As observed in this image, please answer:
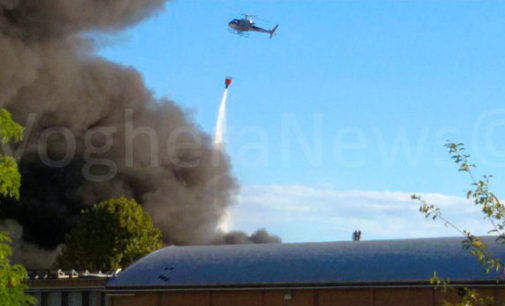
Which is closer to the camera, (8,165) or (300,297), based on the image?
(8,165)

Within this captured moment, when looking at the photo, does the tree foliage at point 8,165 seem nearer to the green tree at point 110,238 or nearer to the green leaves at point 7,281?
the green leaves at point 7,281

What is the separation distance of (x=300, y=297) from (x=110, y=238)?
2825 centimetres

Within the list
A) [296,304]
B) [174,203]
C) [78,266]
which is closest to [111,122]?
[174,203]

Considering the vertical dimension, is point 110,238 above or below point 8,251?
above

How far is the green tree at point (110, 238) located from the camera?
54.2 meters

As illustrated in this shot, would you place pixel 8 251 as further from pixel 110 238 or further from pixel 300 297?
pixel 110 238

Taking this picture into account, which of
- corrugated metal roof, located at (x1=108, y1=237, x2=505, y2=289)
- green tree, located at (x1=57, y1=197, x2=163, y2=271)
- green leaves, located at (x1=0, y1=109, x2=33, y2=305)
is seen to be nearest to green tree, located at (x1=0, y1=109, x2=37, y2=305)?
green leaves, located at (x1=0, y1=109, x2=33, y2=305)

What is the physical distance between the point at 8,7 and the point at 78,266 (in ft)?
81.3

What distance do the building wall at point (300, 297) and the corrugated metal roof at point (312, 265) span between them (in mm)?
295

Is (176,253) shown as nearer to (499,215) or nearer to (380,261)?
(380,261)

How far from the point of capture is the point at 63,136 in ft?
252

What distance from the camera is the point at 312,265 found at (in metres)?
29.5

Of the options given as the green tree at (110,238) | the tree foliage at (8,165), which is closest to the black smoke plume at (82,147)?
the green tree at (110,238)

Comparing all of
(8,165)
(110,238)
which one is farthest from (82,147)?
(8,165)
